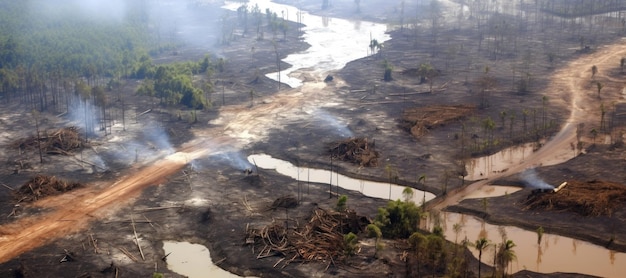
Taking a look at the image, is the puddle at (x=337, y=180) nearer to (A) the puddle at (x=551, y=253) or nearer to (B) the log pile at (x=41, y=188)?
(A) the puddle at (x=551, y=253)

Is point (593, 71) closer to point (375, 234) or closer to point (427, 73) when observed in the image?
point (427, 73)

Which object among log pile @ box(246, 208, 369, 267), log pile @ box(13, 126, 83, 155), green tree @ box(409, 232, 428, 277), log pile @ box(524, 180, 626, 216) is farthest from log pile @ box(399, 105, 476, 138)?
log pile @ box(13, 126, 83, 155)

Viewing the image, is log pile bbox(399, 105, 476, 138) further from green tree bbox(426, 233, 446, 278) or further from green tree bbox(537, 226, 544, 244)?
green tree bbox(426, 233, 446, 278)

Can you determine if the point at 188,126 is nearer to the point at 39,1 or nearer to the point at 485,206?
the point at 485,206

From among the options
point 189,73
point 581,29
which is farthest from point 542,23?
point 189,73

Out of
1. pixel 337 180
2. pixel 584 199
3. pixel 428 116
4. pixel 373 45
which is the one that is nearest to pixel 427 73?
pixel 428 116

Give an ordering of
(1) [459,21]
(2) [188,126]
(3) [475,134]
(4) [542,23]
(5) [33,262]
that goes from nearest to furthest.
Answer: (5) [33,262] → (3) [475,134] → (2) [188,126] → (4) [542,23] → (1) [459,21]

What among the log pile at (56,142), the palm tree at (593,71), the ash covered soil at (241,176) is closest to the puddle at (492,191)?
the ash covered soil at (241,176)
